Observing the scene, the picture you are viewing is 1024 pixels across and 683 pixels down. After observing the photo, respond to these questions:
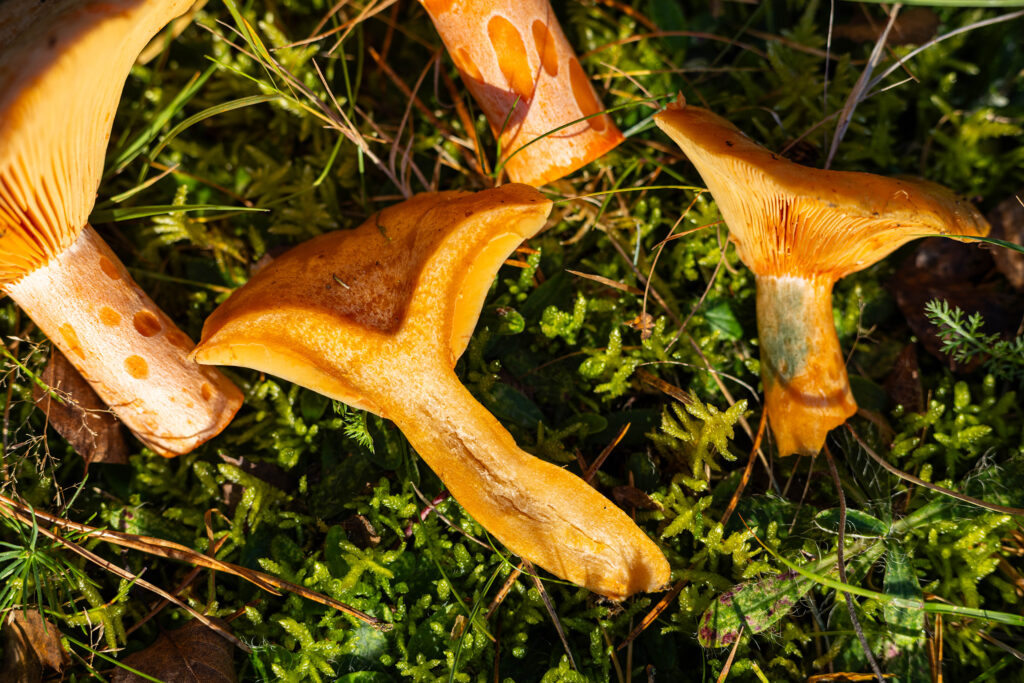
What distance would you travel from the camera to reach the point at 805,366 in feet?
7.93

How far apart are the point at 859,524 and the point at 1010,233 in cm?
139

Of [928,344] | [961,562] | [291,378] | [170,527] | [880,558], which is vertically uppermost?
[291,378]

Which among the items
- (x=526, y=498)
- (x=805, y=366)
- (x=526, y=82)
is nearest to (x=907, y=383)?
(x=805, y=366)

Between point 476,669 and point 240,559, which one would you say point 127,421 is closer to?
point 240,559

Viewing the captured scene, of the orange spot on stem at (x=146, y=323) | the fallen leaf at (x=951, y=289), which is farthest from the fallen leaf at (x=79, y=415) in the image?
the fallen leaf at (x=951, y=289)

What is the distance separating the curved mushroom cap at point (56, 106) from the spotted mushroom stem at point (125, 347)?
98 mm

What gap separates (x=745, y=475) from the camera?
2.50 meters

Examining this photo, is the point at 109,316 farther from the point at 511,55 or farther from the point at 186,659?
the point at 511,55

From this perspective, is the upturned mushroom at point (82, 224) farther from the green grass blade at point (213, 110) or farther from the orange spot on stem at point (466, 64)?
the orange spot on stem at point (466, 64)

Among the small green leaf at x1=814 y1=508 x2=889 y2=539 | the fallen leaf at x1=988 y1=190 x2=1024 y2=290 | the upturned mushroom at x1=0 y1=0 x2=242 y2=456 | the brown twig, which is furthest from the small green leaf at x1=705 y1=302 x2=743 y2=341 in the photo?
the upturned mushroom at x1=0 y1=0 x2=242 y2=456

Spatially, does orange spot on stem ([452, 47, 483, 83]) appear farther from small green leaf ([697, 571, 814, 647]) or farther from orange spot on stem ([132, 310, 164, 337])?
small green leaf ([697, 571, 814, 647])

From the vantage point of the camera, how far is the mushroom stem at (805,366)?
7.91ft

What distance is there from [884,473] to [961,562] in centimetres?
38

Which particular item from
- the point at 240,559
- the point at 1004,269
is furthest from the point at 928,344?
the point at 240,559
